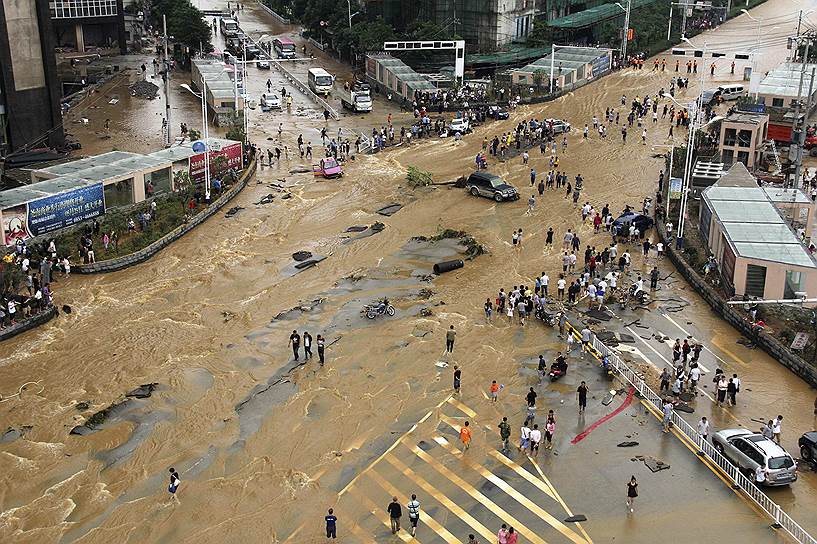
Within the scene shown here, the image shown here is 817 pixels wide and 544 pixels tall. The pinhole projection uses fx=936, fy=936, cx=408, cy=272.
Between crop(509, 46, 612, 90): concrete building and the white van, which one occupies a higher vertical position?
crop(509, 46, 612, 90): concrete building

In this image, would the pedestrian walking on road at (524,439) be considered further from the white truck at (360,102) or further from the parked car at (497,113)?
the white truck at (360,102)

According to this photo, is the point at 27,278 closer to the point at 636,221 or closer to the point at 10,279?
the point at 10,279

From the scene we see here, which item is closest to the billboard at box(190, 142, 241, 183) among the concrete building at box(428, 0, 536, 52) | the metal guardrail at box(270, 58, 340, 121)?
the metal guardrail at box(270, 58, 340, 121)

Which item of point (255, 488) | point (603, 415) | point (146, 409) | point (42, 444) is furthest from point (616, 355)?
point (42, 444)

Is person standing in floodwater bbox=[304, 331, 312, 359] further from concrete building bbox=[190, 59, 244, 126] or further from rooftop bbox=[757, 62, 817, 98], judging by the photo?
rooftop bbox=[757, 62, 817, 98]

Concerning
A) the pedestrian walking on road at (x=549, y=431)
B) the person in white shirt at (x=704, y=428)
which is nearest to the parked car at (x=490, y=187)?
the pedestrian walking on road at (x=549, y=431)

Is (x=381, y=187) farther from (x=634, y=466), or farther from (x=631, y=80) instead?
(x=631, y=80)
